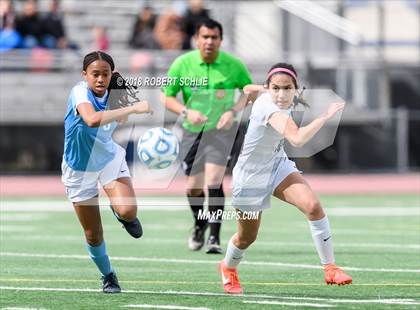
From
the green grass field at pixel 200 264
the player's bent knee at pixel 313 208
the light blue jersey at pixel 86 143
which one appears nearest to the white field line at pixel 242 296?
the green grass field at pixel 200 264

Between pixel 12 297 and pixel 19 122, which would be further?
pixel 19 122

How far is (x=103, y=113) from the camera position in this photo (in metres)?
9.19

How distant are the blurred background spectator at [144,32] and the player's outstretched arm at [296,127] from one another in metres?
18.4

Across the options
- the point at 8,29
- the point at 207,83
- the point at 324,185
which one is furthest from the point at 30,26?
the point at 207,83

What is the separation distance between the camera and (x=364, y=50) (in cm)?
2908

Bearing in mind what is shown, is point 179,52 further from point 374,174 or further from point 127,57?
point 374,174

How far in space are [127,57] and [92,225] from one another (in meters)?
18.1

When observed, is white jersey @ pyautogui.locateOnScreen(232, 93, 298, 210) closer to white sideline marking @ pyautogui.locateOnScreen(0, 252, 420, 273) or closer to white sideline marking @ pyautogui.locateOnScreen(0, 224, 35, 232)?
white sideline marking @ pyautogui.locateOnScreen(0, 252, 420, 273)

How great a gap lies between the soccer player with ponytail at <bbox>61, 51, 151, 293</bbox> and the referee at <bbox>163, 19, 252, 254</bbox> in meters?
3.58

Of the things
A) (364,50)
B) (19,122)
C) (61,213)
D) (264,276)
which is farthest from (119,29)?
(264,276)

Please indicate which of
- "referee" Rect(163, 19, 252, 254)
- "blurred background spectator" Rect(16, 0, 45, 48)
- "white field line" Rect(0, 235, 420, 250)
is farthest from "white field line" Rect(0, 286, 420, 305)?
"blurred background spectator" Rect(16, 0, 45, 48)

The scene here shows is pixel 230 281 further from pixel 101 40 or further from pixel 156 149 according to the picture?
pixel 101 40

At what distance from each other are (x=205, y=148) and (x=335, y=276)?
4.36 meters

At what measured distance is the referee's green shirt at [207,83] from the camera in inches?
537
